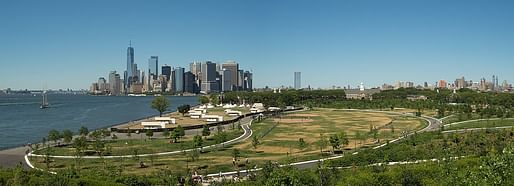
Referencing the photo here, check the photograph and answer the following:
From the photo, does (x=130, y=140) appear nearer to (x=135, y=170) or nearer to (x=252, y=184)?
(x=135, y=170)

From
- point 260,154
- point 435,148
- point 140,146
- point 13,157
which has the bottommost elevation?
point 13,157

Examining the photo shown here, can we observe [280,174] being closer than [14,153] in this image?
Yes

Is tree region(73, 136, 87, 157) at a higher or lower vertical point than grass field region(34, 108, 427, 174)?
higher

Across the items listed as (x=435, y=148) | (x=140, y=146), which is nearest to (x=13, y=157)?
(x=140, y=146)

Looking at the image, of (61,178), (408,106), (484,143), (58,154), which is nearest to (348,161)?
(484,143)

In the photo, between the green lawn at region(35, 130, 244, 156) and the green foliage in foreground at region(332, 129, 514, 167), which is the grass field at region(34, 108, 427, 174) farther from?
the green foliage in foreground at region(332, 129, 514, 167)

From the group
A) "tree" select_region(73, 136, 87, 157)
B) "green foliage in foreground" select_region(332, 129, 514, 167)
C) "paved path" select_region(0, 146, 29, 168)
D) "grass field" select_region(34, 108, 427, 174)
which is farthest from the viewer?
"tree" select_region(73, 136, 87, 157)

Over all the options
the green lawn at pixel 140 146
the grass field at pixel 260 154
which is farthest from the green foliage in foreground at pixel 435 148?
the green lawn at pixel 140 146

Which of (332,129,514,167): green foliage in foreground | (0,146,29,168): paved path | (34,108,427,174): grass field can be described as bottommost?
(0,146,29,168): paved path

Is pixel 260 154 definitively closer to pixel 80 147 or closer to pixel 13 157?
pixel 80 147

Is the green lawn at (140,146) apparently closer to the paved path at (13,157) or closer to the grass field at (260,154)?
the paved path at (13,157)

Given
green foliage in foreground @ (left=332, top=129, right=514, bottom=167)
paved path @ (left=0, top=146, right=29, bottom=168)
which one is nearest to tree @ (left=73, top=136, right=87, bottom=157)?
paved path @ (left=0, top=146, right=29, bottom=168)
